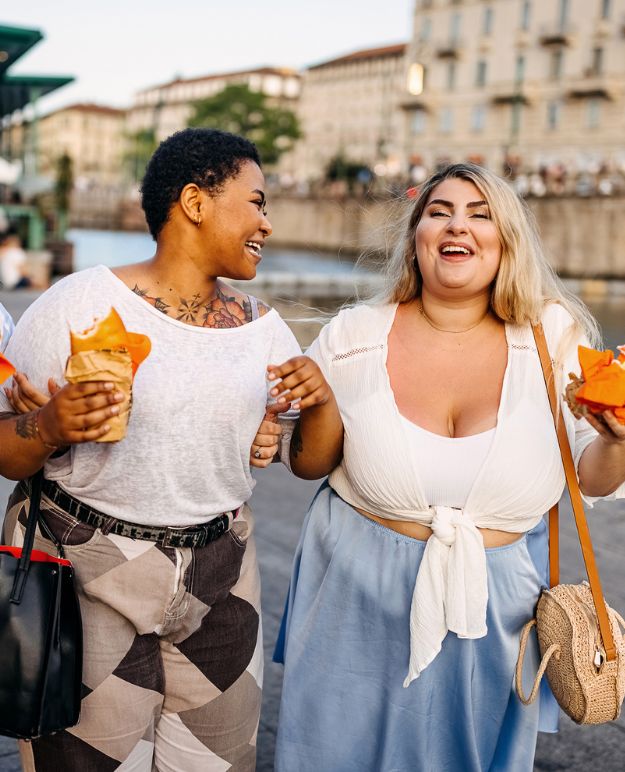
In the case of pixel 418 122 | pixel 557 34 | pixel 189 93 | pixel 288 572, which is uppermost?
pixel 189 93

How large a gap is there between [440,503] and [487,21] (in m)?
62.5

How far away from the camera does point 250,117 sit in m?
83.7

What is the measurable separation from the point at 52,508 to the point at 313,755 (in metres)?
1.14

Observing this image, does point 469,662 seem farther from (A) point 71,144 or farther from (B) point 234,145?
(A) point 71,144

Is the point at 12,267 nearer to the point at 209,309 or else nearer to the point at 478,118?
the point at 209,309

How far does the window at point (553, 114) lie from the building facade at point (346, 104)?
3011 cm

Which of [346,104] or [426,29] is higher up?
[426,29]

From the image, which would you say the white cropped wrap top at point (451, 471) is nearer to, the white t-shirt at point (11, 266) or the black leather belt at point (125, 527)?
the black leather belt at point (125, 527)

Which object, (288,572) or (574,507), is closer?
(574,507)

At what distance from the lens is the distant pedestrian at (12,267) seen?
16.0 meters

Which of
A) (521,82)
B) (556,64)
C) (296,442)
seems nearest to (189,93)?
(556,64)

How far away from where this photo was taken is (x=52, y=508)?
7.16 ft

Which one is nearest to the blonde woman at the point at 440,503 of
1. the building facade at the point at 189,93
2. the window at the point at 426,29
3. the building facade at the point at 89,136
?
the window at the point at 426,29

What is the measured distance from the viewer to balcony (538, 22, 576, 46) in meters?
55.0
